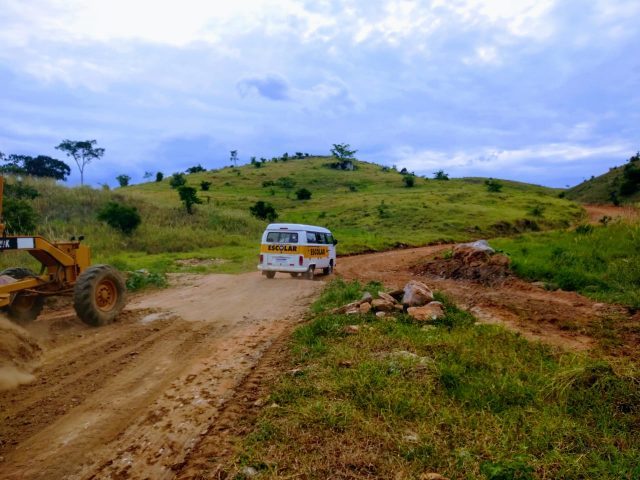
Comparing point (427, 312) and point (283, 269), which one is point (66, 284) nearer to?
point (427, 312)

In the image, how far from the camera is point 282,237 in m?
16.2

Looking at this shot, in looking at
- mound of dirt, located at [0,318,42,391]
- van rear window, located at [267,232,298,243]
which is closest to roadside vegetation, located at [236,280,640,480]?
mound of dirt, located at [0,318,42,391]

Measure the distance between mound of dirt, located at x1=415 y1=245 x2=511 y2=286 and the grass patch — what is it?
0.48 metres

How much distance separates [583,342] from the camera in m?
7.18

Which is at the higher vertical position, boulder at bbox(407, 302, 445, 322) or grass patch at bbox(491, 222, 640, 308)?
grass patch at bbox(491, 222, 640, 308)

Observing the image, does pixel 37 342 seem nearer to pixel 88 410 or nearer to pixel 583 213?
pixel 88 410

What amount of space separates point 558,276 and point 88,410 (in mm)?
11661

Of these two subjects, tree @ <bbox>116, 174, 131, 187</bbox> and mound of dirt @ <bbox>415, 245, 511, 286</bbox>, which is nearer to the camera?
mound of dirt @ <bbox>415, 245, 511, 286</bbox>

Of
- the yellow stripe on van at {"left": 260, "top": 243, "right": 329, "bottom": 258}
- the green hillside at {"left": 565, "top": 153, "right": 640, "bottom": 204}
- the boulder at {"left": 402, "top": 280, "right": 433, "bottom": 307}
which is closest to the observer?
the boulder at {"left": 402, "top": 280, "right": 433, "bottom": 307}

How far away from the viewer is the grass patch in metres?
10.7

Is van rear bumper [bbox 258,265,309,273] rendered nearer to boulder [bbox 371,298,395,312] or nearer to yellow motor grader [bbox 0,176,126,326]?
yellow motor grader [bbox 0,176,126,326]

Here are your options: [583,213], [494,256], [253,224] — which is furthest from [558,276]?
[583,213]

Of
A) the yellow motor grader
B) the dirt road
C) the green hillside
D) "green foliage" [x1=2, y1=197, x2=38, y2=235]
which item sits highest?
the green hillside

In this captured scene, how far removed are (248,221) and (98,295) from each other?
81.6 ft
